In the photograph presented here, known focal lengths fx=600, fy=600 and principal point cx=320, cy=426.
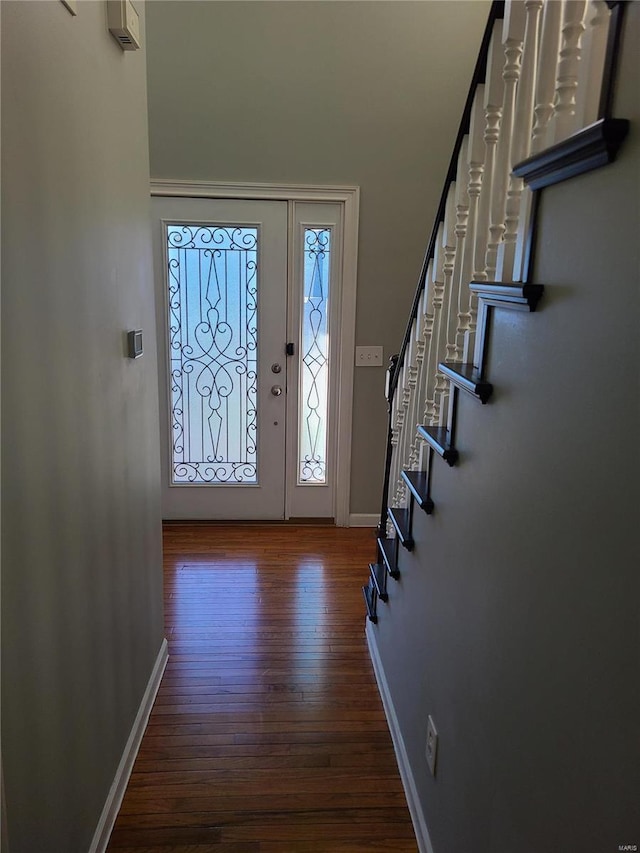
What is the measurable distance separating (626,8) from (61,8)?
44.2 inches

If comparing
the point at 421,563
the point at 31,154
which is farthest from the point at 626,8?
the point at 421,563

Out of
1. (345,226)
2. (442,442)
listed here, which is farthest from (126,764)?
(345,226)

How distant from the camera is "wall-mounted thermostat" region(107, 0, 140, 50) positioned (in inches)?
61.9

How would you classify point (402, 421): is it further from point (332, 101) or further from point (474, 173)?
point (332, 101)

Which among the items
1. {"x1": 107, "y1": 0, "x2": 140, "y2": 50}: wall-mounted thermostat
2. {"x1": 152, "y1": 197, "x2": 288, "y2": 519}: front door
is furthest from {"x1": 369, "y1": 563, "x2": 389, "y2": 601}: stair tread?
{"x1": 107, "y1": 0, "x2": 140, "y2": 50}: wall-mounted thermostat

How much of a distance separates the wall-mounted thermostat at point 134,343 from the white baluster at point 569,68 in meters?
1.31

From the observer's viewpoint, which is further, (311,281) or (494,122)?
(311,281)

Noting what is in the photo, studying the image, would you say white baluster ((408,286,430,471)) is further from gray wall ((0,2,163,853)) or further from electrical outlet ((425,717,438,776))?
gray wall ((0,2,163,853))

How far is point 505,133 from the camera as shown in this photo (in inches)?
50.4

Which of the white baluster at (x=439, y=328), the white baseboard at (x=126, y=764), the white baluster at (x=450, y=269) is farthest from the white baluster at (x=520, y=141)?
the white baseboard at (x=126, y=764)

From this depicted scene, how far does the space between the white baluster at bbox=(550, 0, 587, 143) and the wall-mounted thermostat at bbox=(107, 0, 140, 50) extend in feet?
3.87

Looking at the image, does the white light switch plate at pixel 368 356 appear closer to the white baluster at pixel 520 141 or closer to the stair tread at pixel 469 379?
the stair tread at pixel 469 379

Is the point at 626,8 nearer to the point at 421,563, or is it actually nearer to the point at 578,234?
the point at 578,234

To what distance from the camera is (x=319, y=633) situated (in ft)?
9.09
